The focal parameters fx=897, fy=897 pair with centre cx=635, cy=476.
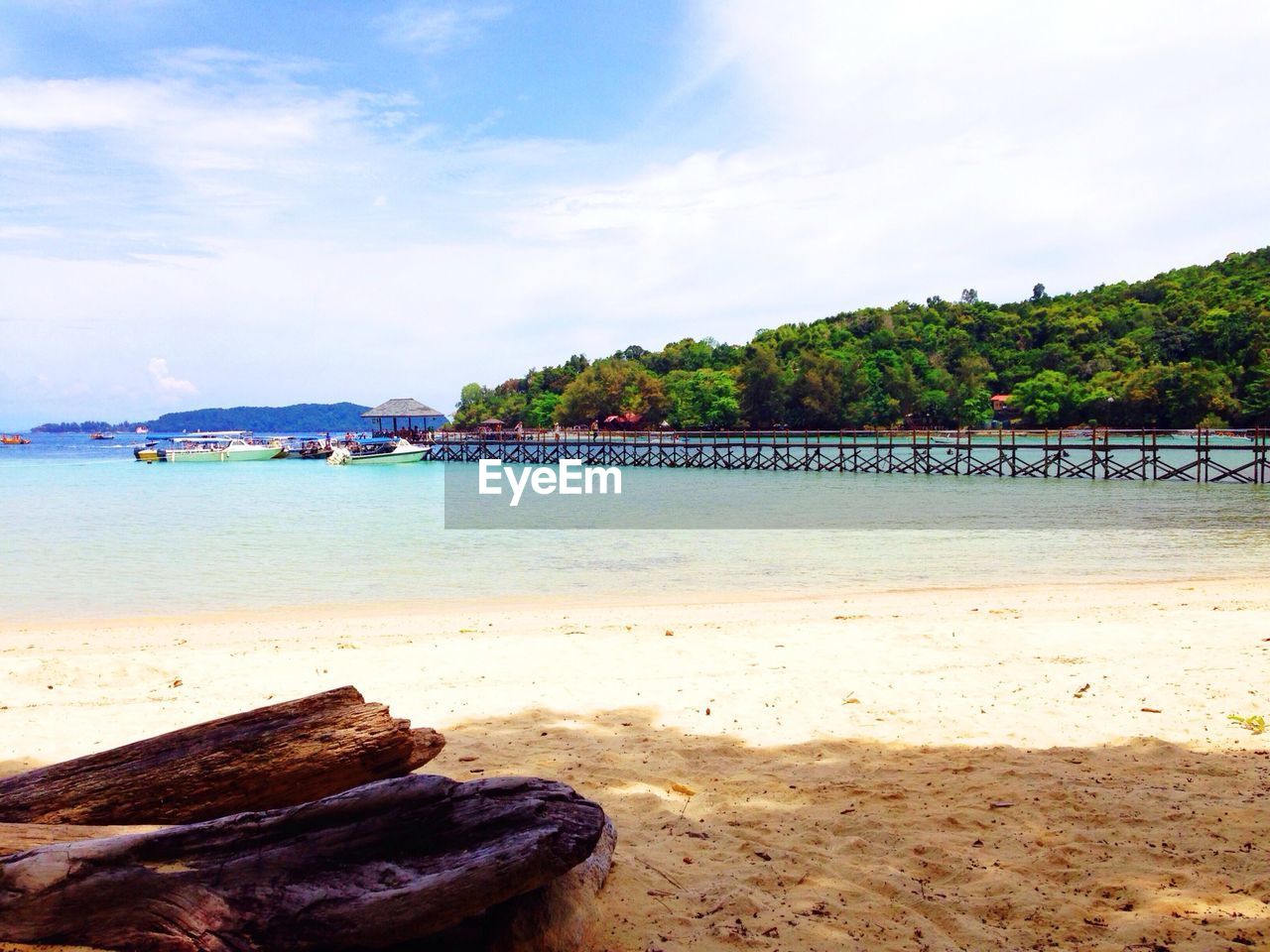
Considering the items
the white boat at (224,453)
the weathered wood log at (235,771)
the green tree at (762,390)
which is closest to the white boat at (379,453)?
the white boat at (224,453)

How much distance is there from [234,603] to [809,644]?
8420 mm

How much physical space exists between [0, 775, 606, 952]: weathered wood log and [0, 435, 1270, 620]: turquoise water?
979 cm

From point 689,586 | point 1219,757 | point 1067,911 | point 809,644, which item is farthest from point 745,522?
point 1067,911

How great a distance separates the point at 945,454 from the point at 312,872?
67897mm

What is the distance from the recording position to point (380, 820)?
240cm

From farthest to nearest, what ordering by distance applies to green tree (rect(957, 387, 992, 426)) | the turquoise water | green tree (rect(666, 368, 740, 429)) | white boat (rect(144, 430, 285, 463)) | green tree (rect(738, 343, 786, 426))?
green tree (rect(666, 368, 740, 429)), green tree (rect(738, 343, 786, 426)), green tree (rect(957, 387, 992, 426)), white boat (rect(144, 430, 285, 463)), the turquoise water

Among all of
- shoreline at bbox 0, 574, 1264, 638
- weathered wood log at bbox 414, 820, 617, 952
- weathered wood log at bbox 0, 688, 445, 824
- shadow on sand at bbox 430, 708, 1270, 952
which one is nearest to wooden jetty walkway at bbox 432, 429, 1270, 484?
shoreline at bbox 0, 574, 1264, 638

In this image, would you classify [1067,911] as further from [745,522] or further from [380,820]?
[745,522]

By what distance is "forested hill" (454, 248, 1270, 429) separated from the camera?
71250 millimetres

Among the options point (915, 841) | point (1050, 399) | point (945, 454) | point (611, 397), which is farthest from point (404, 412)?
point (915, 841)

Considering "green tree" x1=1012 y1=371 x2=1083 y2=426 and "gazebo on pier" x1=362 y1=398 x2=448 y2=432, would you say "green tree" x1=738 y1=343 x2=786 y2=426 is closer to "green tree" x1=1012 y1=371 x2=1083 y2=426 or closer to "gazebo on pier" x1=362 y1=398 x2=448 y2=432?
"green tree" x1=1012 y1=371 x2=1083 y2=426

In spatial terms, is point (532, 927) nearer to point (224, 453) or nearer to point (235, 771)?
point (235, 771)

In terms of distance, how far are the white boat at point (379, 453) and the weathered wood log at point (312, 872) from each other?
6440cm

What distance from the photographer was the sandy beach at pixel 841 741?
2.93m
